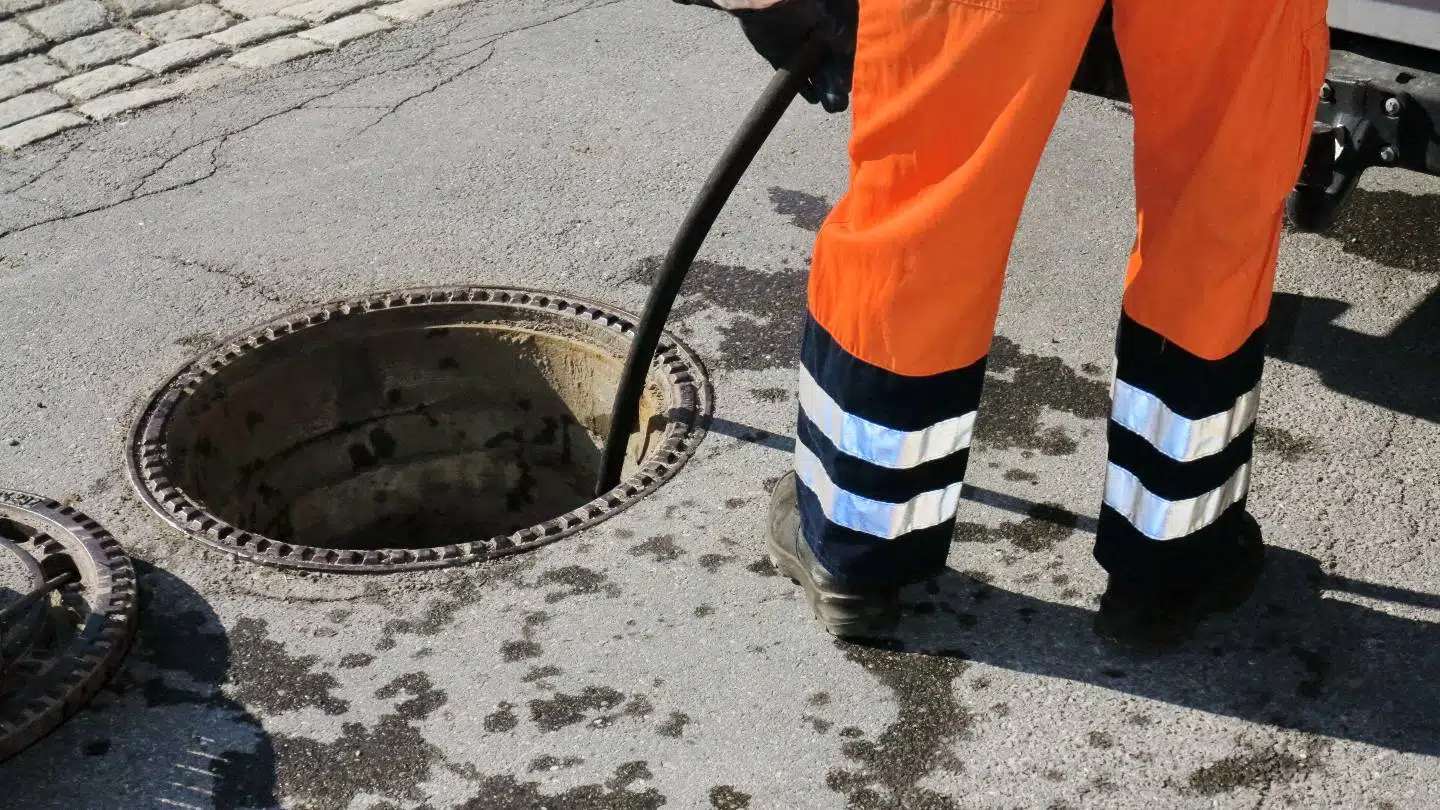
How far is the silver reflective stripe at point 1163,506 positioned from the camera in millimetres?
2580

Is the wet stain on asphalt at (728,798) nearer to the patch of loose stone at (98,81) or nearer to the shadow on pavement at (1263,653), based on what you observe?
the shadow on pavement at (1263,653)

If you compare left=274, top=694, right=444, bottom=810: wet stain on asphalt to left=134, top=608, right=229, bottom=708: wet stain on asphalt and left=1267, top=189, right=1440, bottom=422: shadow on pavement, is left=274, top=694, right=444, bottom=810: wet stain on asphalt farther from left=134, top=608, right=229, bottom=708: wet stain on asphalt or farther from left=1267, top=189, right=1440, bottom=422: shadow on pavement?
left=1267, top=189, right=1440, bottom=422: shadow on pavement

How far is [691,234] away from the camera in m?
3.01

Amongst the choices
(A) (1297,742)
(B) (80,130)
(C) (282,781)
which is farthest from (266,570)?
(B) (80,130)

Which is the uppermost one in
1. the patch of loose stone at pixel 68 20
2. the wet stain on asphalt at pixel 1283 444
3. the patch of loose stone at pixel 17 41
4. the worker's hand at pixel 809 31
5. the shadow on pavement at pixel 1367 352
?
the worker's hand at pixel 809 31

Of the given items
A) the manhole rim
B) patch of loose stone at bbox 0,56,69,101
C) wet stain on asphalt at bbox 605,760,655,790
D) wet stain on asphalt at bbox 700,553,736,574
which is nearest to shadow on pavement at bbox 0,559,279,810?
the manhole rim

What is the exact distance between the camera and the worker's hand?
2.55 metres

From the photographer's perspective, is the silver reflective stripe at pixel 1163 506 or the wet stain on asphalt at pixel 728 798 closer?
the wet stain on asphalt at pixel 728 798

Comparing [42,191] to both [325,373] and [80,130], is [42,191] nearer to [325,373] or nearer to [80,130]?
[80,130]

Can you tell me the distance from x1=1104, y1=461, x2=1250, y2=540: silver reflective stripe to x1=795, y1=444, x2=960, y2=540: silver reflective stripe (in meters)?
0.28

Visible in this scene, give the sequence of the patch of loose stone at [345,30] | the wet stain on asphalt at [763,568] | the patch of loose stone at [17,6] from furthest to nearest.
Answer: the patch of loose stone at [17,6], the patch of loose stone at [345,30], the wet stain on asphalt at [763,568]

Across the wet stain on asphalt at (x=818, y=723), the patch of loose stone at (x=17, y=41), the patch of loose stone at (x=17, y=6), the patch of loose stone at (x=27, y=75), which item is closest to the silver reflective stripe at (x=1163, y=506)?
the wet stain on asphalt at (x=818, y=723)

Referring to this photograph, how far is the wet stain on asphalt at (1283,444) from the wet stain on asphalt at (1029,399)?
321 mm

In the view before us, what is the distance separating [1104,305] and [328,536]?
79.0 inches
